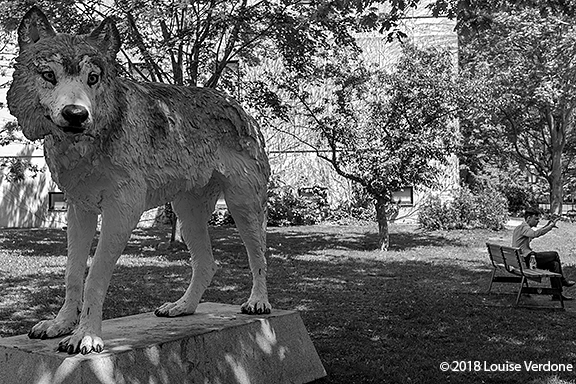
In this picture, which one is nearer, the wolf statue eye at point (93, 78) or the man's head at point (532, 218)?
the wolf statue eye at point (93, 78)

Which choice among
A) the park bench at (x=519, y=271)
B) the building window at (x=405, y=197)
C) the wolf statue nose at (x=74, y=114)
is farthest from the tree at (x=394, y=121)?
the wolf statue nose at (x=74, y=114)

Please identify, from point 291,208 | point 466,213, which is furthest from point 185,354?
point 291,208

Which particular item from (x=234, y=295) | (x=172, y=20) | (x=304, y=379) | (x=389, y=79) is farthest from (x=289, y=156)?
(x=304, y=379)

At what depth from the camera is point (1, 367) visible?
173 inches

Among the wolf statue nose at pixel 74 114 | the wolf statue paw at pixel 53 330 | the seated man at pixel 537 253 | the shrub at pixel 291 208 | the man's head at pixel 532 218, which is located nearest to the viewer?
the wolf statue nose at pixel 74 114

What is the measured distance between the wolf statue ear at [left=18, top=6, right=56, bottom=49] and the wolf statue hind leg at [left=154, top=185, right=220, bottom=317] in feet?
6.22

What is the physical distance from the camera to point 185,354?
4695mm

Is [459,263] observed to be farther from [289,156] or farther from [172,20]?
[289,156]

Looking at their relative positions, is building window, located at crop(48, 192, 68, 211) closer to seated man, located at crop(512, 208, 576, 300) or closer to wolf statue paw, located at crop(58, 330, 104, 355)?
seated man, located at crop(512, 208, 576, 300)

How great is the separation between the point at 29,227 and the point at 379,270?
16767mm

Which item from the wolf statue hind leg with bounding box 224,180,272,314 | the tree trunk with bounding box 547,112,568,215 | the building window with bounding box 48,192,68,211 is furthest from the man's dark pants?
the building window with bounding box 48,192,68,211

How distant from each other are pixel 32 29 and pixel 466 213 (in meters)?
20.9

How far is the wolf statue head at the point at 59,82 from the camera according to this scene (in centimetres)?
371

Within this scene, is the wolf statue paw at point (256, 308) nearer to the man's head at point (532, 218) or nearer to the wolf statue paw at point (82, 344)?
the wolf statue paw at point (82, 344)
